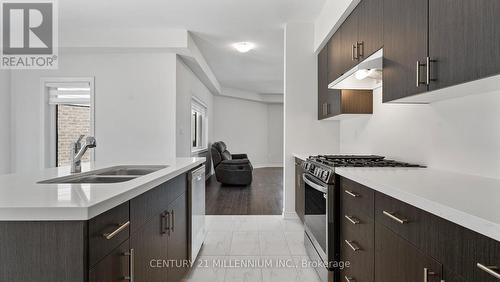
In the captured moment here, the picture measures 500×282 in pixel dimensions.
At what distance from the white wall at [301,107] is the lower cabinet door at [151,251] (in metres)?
2.49

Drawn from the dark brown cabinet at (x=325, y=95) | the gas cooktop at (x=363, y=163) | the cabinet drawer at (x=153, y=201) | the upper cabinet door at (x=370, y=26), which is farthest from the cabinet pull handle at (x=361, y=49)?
the cabinet drawer at (x=153, y=201)

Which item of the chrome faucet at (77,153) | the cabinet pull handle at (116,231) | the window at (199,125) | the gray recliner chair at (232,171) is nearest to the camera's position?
the cabinet pull handle at (116,231)

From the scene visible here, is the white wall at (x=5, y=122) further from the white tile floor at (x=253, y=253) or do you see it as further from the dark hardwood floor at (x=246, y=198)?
the white tile floor at (x=253, y=253)

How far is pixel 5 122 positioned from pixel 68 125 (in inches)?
33.0

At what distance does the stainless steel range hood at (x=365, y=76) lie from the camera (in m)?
2.12

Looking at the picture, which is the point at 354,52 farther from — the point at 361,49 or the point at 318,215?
the point at 318,215

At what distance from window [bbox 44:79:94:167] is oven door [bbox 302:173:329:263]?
3.70 meters

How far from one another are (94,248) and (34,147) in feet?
15.6

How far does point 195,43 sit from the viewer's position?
16.0 feet

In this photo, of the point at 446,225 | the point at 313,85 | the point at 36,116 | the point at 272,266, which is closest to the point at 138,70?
the point at 36,116

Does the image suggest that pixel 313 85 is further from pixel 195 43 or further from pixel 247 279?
pixel 247 279

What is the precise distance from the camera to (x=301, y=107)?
158 inches

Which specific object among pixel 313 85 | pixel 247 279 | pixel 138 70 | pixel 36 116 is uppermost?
pixel 138 70

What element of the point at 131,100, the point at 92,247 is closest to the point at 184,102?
the point at 131,100
